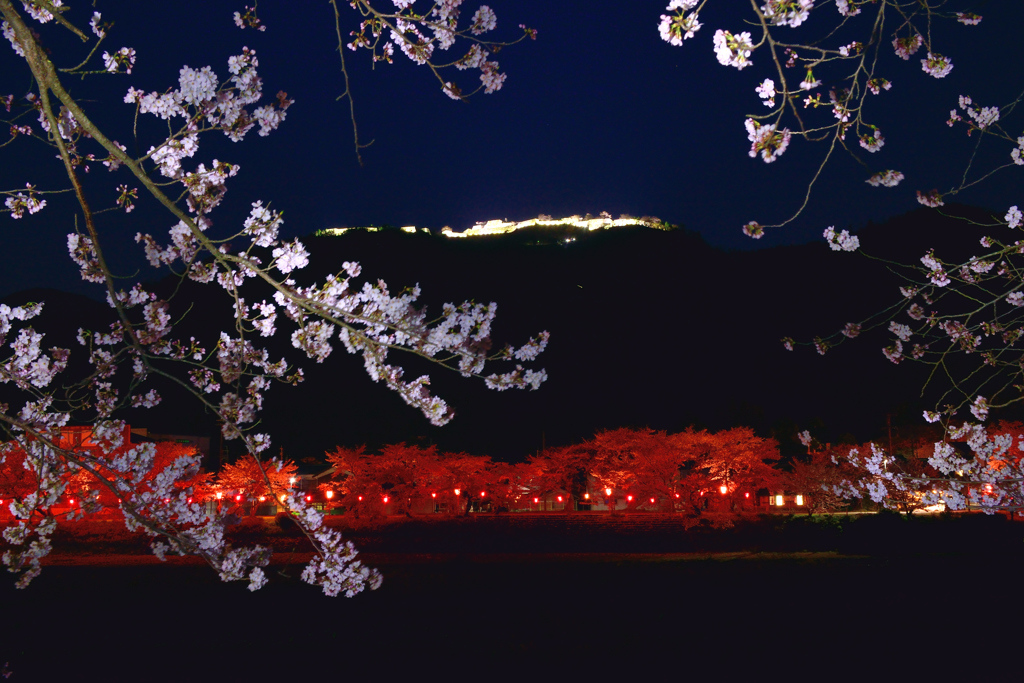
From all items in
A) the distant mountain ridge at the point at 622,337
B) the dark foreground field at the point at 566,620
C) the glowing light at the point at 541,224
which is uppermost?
the glowing light at the point at 541,224

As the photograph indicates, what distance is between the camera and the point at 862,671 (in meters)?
8.87

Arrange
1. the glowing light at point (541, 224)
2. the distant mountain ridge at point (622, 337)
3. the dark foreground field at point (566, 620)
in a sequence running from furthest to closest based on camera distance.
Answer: the glowing light at point (541, 224) → the distant mountain ridge at point (622, 337) → the dark foreground field at point (566, 620)

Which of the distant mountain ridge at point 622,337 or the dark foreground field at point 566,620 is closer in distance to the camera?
the dark foreground field at point 566,620

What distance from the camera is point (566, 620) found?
484 inches

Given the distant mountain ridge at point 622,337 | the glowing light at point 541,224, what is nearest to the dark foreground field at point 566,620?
the distant mountain ridge at point 622,337

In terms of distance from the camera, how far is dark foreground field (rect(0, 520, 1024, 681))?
31.2ft

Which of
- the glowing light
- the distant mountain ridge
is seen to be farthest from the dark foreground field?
the glowing light

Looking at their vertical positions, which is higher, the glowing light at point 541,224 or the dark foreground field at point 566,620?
the glowing light at point 541,224

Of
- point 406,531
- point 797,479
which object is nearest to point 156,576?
point 406,531

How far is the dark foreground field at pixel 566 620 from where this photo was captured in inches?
374

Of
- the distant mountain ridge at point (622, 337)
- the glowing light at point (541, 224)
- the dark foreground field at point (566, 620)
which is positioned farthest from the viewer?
the glowing light at point (541, 224)

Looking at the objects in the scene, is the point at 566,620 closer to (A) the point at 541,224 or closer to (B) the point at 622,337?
(B) the point at 622,337

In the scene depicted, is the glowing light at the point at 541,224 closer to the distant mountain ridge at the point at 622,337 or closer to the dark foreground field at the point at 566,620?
the distant mountain ridge at the point at 622,337

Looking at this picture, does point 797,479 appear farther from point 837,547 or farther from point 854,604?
point 854,604
